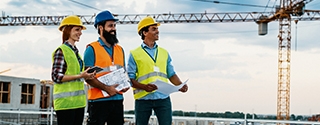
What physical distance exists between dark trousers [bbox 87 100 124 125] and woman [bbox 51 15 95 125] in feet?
0.45

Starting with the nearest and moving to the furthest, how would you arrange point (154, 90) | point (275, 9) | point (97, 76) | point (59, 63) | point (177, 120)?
1. point (59, 63)
2. point (97, 76)
3. point (154, 90)
4. point (177, 120)
5. point (275, 9)

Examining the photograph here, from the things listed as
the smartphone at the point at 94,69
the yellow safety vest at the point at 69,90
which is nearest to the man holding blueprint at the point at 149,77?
the smartphone at the point at 94,69

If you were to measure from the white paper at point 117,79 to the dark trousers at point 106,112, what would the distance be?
0.09m

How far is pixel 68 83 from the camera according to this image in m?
3.76

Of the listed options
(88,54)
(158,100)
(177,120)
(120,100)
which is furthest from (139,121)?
(177,120)

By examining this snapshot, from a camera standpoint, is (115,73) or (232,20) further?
(232,20)

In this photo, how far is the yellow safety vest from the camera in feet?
12.3

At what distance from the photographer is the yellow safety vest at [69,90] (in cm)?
376

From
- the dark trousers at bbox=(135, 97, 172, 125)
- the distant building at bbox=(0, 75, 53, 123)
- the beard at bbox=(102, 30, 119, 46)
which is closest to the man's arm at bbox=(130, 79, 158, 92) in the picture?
the dark trousers at bbox=(135, 97, 172, 125)

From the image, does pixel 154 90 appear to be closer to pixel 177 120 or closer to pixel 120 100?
pixel 120 100

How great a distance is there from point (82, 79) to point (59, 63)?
0.71ft

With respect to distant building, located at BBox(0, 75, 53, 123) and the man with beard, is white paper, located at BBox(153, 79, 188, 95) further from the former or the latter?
distant building, located at BBox(0, 75, 53, 123)

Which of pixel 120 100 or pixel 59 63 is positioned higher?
pixel 59 63

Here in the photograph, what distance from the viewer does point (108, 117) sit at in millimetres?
4031
